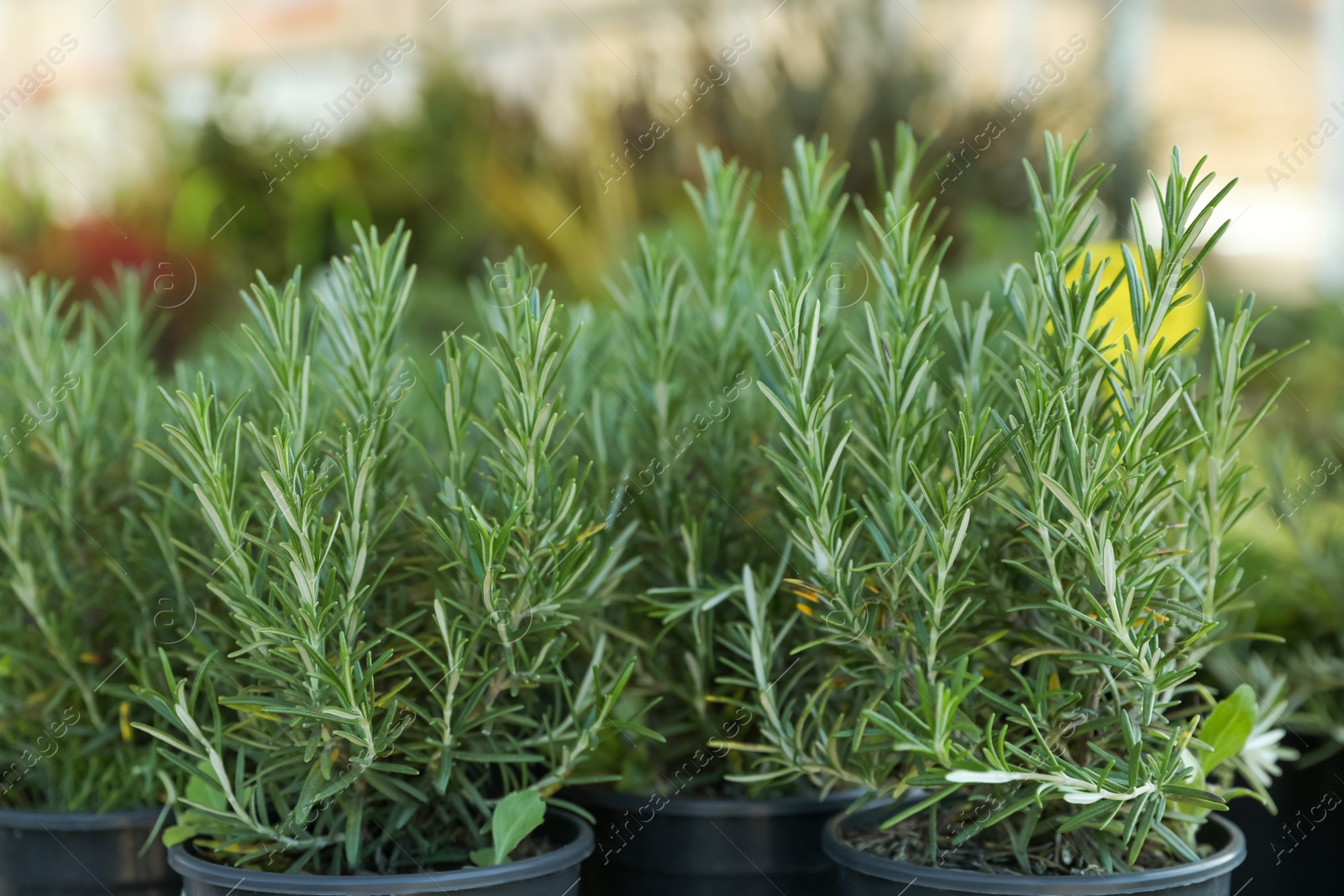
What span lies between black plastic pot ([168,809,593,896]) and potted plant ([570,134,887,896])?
0.31 feet

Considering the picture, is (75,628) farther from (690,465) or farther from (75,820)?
(690,465)

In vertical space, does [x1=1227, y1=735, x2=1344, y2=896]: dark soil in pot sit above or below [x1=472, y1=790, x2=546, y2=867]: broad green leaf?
below

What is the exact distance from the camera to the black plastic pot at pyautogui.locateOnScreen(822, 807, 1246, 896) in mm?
439

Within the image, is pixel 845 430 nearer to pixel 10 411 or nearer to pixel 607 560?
pixel 607 560

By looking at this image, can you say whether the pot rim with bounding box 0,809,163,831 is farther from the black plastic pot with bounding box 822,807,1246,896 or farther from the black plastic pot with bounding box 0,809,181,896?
the black plastic pot with bounding box 822,807,1246,896

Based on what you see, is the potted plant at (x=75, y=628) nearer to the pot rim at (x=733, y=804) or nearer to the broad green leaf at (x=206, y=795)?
the broad green leaf at (x=206, y=795)

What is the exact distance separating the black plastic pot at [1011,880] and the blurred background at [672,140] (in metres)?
1.62

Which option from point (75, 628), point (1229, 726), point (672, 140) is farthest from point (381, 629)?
point (672, 140)

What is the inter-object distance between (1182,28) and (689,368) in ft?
8.93

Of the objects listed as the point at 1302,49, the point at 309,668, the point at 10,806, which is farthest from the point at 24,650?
the point at 1302,49

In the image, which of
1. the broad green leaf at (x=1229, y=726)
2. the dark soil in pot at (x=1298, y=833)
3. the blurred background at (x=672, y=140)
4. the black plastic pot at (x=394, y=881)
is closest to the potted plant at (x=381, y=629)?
the black plastic pot at (x=394, y=881)

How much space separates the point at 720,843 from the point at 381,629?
0.20 metres

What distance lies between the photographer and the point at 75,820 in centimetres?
57

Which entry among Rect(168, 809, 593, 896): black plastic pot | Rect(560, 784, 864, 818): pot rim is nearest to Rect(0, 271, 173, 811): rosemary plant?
Rect(168, 809, 593, 896): black plastic pot
